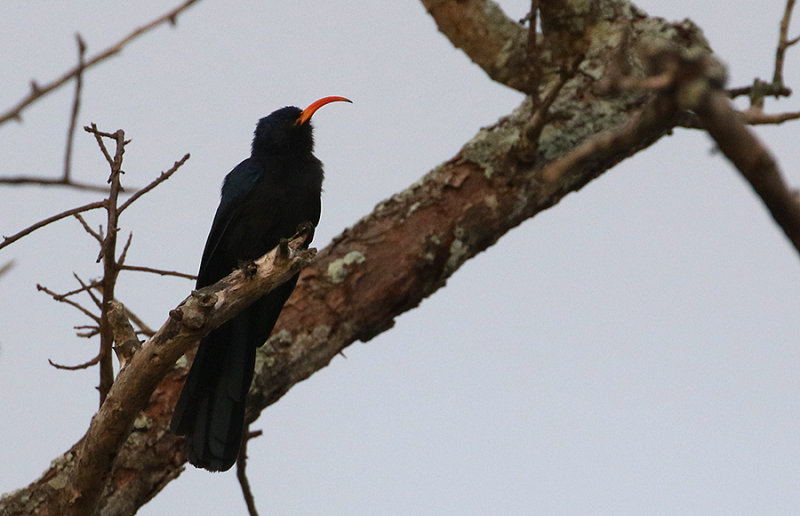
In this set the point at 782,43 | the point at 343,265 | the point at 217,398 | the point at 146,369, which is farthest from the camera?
the point at 343,265

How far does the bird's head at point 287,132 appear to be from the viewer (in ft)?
18.3

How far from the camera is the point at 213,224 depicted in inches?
206

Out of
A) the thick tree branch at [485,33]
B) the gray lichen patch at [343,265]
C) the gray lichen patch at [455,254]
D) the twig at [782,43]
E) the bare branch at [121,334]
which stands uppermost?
the thick tree branch at [485,33]

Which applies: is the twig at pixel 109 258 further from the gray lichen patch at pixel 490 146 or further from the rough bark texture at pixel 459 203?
the gray lichen patch at pixel 490 146

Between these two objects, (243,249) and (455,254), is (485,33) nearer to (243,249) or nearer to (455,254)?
(455,254)

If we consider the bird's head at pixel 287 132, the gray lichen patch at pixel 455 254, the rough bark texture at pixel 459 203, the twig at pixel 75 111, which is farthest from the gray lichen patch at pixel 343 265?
the twig at pixel 75 111

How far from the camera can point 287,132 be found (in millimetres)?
5641

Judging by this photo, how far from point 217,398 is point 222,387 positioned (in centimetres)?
6

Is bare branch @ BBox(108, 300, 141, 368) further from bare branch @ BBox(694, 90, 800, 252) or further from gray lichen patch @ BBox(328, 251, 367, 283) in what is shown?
bare branch @ BBox(694, 90, 800, 252)

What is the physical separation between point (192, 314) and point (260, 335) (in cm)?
132

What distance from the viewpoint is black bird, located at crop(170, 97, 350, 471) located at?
14.2 feet

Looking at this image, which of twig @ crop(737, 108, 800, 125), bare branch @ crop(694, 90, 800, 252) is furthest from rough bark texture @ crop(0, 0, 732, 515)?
bare branch @ crop(694, 90, 800, 252)

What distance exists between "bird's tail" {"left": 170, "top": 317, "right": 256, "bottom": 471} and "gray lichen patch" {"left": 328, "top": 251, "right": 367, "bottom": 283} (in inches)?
19.4

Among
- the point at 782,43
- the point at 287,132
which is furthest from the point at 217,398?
the point at 782,43
